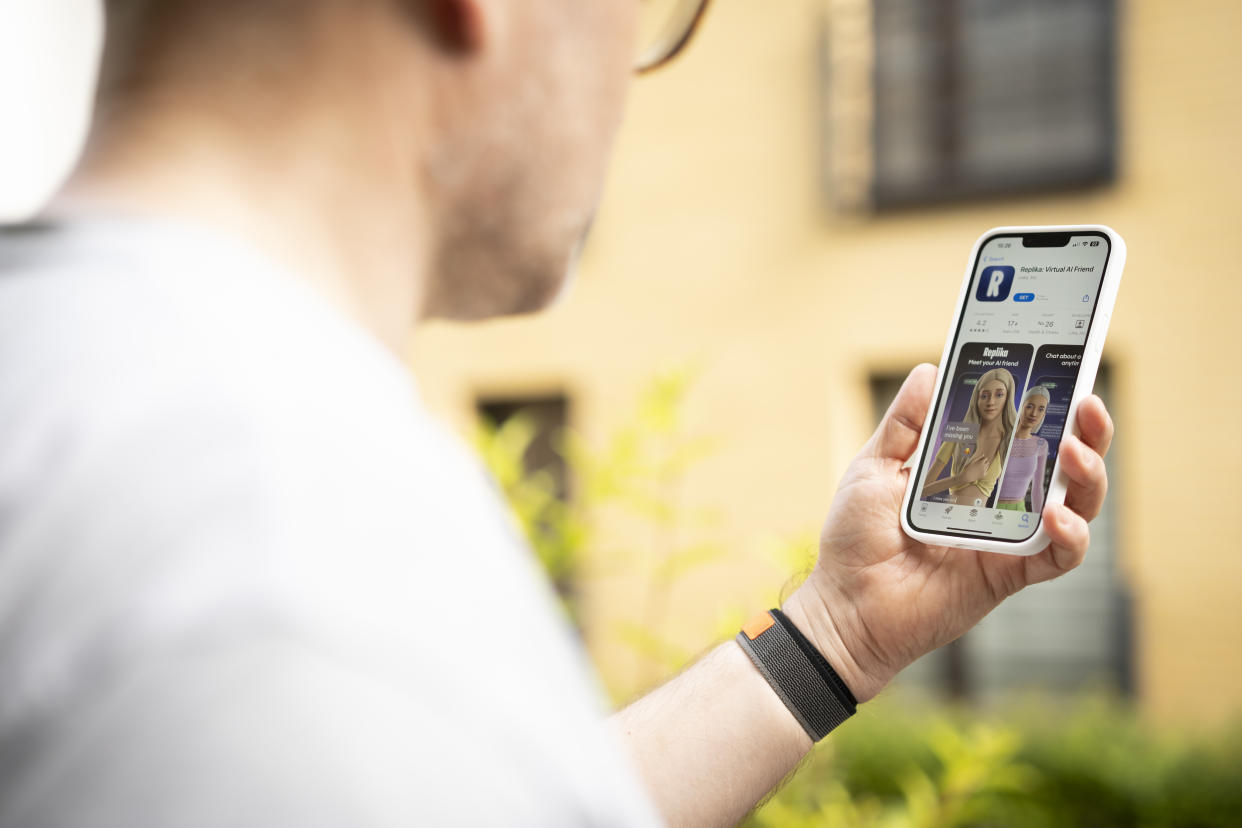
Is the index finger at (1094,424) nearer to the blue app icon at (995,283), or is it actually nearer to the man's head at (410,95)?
the blue app icon at (995,283)

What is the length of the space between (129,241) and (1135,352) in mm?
5962

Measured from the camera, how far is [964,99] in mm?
6230

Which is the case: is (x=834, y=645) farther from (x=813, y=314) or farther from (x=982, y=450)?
(x=813, y=314)

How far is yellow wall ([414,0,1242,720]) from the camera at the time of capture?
18.2 ft

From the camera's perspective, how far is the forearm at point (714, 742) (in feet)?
3.68

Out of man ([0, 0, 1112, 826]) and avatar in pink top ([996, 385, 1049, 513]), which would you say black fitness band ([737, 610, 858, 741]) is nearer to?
avatar in pink top ([996, 385, 1049, 513])

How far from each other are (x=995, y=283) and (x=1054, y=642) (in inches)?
207

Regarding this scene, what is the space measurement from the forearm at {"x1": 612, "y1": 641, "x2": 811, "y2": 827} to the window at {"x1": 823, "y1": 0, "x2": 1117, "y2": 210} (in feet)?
17.5

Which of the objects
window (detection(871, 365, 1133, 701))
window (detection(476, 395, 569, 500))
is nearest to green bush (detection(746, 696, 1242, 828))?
window (detection(871, 365, 1133, 701))

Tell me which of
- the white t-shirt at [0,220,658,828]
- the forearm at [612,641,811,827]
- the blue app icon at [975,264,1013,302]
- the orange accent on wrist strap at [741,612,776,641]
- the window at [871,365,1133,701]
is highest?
the white t-shirt at [0,220,658,828]

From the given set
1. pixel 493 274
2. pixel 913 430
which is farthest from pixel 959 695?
pixel 493 274

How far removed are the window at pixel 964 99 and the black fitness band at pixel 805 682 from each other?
5269 millimetres

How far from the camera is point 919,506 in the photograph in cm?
124

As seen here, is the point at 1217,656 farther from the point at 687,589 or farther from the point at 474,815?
the point at 474,815
